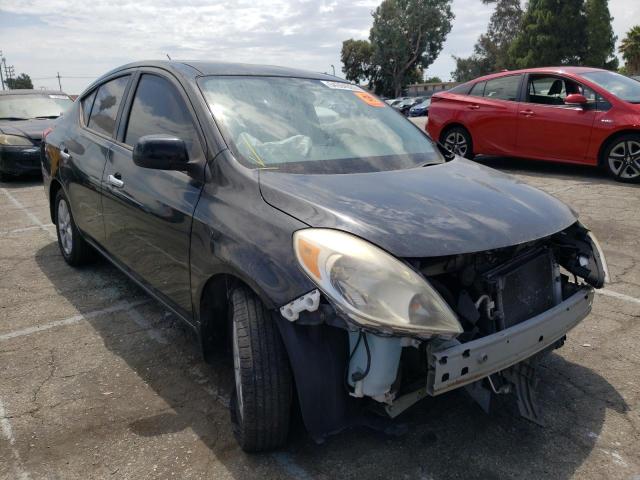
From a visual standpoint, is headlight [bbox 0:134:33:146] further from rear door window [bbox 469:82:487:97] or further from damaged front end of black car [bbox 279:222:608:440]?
damaged front end of black car [bbox 279:222:608:440]

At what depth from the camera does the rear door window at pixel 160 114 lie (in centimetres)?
274

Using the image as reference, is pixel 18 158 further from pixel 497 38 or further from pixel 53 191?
pixel 497 38

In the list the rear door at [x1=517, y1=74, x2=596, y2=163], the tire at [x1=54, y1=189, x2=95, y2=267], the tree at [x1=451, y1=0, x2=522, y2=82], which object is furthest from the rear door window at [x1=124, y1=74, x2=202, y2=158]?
the tree at [x1=451, y1=0, x2=522, y2=82]

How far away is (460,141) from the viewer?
29.4 ft

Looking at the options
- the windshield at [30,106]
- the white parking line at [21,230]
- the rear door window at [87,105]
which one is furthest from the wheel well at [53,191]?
the windshield at [30,106]

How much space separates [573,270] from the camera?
8.55 ft

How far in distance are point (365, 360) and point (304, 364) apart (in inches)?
8.6

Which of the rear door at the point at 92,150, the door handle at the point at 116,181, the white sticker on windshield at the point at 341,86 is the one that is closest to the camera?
the door handle at the point at 116,181

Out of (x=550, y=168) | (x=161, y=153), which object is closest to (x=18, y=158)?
(x=161, y=153)

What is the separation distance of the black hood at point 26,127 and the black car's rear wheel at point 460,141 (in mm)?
6450

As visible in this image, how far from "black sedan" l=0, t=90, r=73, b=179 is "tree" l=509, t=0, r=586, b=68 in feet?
113

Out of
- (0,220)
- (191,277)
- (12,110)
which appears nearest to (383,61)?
(12,110)

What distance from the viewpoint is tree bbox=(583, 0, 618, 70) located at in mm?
36875

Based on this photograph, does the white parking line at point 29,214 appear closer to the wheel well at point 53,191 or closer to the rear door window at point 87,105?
the wheel well at point 53,191
